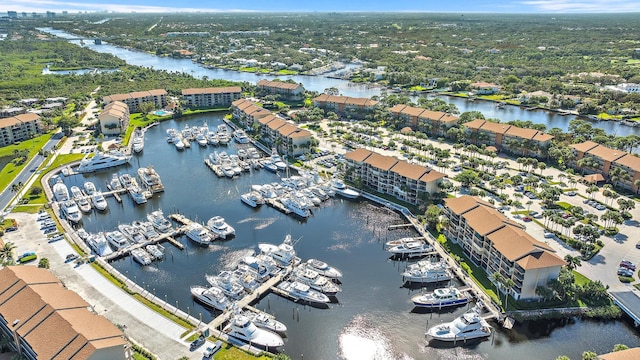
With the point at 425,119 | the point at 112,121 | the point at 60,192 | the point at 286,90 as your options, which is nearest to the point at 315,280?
the point at 60,192

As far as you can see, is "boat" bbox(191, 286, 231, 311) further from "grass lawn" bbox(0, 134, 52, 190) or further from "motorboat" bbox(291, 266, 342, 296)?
"grass lawn" bbox(0, 134, 52, 190)

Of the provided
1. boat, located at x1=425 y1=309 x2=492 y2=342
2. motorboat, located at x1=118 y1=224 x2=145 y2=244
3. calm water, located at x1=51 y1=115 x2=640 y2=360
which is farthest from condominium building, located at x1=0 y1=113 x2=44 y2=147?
boat, located at x1=425 y1=309 x2=492 y2=342

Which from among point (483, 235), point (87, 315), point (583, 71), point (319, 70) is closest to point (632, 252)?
point (483, 235)

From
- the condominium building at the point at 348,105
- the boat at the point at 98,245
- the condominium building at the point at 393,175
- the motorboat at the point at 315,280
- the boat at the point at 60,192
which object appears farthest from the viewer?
the condominium building at the point at 348,105


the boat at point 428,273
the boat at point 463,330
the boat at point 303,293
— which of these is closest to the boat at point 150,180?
the boat at point 303,293

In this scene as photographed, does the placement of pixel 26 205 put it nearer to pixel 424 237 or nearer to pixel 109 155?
pixel 109 155

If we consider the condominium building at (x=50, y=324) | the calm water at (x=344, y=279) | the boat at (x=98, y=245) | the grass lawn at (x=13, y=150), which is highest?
the condominium building at (x=50, y=324)

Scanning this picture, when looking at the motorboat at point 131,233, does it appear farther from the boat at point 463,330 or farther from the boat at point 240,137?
the boat at point 240,137
